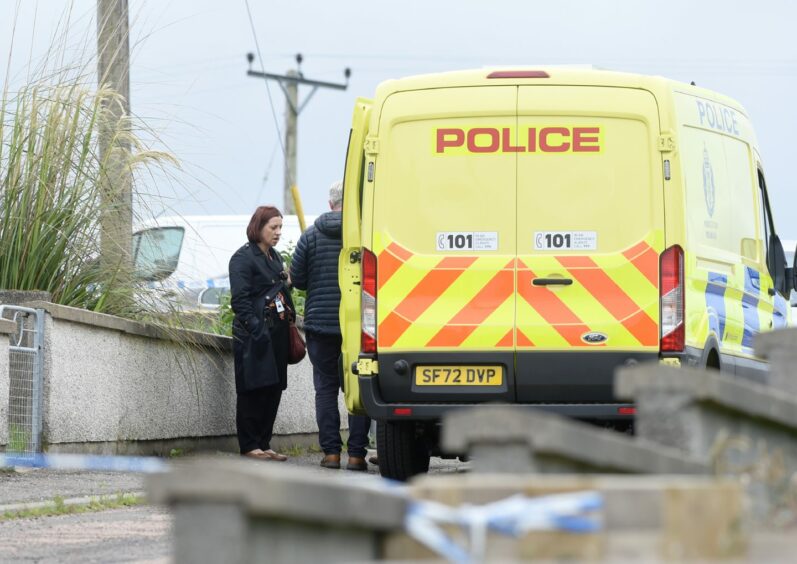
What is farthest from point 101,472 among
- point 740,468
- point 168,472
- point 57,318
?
point 168,472

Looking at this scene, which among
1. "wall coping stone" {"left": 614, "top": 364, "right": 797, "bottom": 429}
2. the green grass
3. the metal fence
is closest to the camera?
"wall coping stone" {"left": 614, "top": 364, "right": 797, "bottom": 429}

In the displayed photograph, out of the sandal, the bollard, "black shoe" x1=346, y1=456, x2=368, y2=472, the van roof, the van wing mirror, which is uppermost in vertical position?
the van roof

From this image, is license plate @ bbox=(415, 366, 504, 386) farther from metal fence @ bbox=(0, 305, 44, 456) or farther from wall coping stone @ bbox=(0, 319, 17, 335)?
metal fence @ bbox=(0, 305, 44, 456)

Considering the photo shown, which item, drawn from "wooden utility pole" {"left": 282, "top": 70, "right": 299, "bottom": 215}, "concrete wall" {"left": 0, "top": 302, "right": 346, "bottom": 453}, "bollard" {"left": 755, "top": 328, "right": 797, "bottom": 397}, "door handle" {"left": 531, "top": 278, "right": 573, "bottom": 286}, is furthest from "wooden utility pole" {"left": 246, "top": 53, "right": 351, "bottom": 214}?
"bollard" {"left": 755, "top": 328, "right": 797, "bottom": 397}

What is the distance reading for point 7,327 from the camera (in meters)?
9.64

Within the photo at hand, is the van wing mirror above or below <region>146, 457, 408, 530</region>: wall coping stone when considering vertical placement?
above

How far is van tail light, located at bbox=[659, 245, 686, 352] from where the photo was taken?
8859mm

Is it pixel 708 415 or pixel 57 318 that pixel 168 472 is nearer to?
pixel 708 415

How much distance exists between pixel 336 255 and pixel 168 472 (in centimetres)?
925

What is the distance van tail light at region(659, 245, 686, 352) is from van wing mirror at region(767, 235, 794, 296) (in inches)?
89.7

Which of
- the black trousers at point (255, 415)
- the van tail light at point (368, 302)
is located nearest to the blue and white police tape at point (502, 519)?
the van tail light at point (368, 302)

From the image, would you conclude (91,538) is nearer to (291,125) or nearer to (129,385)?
(129,385)

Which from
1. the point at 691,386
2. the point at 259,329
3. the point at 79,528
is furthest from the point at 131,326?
the point at 691,386

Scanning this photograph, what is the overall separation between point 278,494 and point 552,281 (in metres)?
6.50
